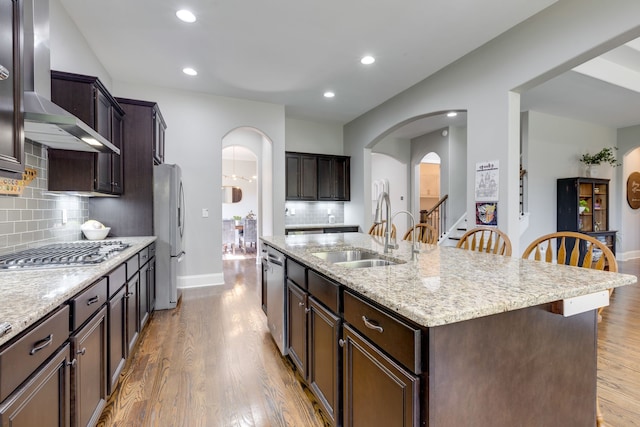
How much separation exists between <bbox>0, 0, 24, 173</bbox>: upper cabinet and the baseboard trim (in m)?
3.42

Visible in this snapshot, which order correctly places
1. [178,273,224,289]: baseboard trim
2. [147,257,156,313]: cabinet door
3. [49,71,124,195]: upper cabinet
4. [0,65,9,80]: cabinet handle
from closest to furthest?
[0,65,9,80]: cabinet handle, [49,71,124,195]: upper cabinet, [147,257,156,313]: cabinet door, [178,273,224,289]: baseboard trim

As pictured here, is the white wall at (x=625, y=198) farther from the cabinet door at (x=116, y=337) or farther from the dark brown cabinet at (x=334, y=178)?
the cabinet door at (x=116, y=337)

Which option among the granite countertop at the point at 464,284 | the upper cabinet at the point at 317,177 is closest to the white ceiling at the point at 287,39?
the upper cabinet at the point at 317,177

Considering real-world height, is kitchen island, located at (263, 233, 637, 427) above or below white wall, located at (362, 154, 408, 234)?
below

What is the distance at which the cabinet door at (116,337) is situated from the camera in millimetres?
1784

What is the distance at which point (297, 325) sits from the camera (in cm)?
205

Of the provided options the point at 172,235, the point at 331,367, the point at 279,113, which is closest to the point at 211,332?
the point at 172,235

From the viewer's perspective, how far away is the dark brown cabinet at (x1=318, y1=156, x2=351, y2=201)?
6086mm

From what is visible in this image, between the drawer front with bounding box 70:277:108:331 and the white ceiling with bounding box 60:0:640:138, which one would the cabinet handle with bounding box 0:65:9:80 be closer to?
the drawer front with bounding box 70:277:108:331

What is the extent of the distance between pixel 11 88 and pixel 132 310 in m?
1.65

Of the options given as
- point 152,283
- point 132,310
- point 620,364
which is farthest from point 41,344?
point 620,364

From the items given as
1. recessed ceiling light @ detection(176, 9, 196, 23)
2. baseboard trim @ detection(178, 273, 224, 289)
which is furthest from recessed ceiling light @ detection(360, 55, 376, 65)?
baseboard trim @ detection(178, 273, 224, 289)

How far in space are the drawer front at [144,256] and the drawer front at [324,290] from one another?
175cm

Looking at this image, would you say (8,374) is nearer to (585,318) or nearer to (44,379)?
(44,379)
